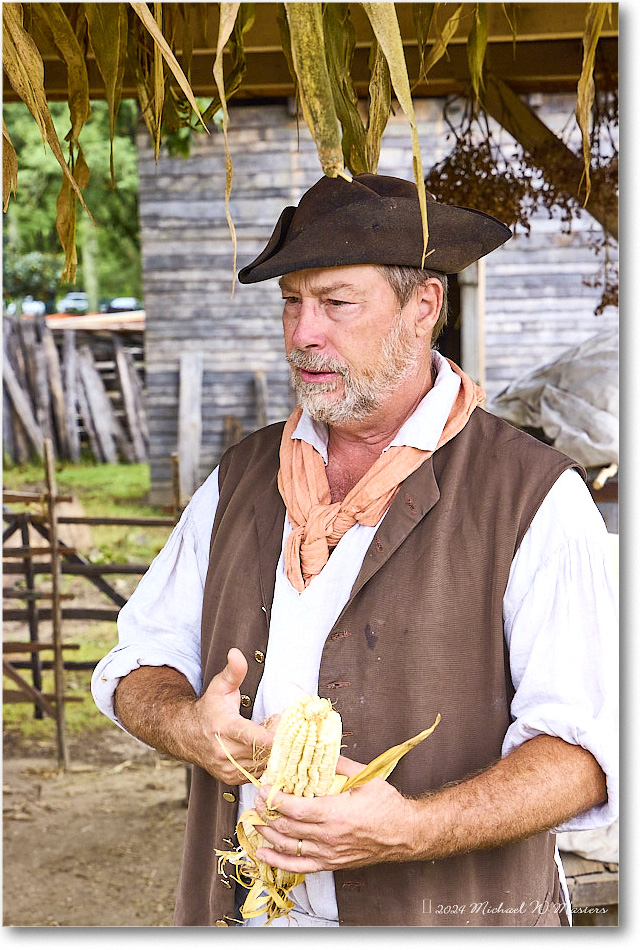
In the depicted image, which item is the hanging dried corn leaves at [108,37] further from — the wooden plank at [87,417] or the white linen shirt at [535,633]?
the wooden plank at [87,417]

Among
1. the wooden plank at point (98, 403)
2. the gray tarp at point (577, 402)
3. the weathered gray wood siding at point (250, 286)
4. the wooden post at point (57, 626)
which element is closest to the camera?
the gray tarp at point (577, 402)

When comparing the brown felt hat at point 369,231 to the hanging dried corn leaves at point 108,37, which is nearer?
the hanging dried corn leaves at point 108,37

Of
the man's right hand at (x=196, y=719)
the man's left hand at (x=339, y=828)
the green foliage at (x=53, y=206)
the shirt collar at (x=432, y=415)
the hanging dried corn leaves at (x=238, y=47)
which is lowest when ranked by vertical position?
the man's left hand at (x=339, y=828)

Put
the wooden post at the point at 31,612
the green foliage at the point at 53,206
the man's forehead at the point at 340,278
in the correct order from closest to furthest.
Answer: the man's forehead at the point at 340,278
the wooden post at the point at 31,612
the green foliage at the point at 53,206

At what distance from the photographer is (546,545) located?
4.81 feet

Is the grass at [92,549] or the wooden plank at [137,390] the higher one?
the wooden plank at [137,390]

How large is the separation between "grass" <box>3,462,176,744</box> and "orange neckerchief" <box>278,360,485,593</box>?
434cm

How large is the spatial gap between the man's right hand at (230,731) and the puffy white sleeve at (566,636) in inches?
15.4

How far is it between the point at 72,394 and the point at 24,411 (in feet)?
1.87

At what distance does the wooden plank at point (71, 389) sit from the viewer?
1074 centimetres

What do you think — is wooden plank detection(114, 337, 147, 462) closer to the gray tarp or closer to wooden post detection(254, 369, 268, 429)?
wooden post detection(254, 369, 268, 429)

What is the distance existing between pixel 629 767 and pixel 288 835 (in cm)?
60

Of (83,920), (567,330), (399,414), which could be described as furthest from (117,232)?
(399,414)

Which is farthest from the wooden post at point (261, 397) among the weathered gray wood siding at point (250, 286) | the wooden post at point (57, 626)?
the wooden post at point (57, 626)
